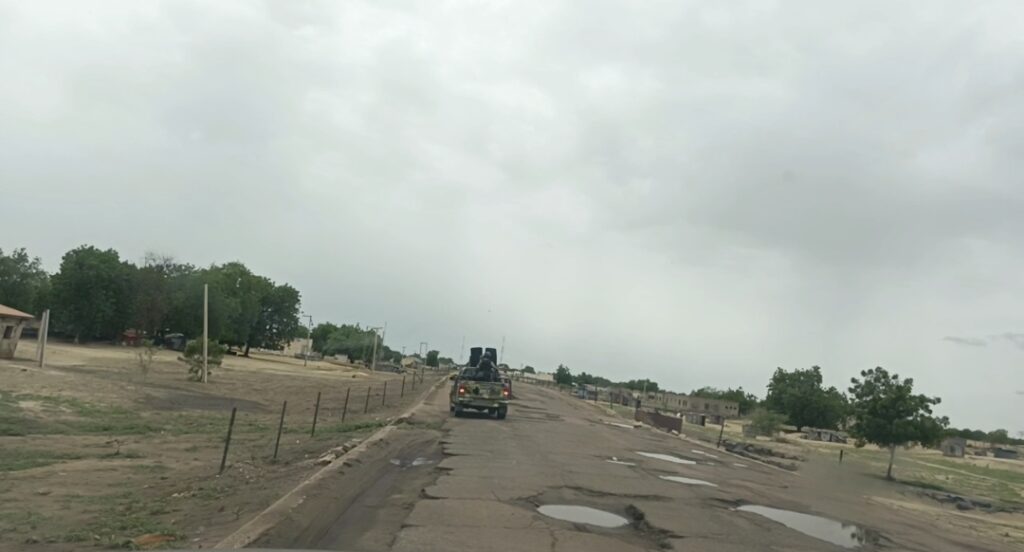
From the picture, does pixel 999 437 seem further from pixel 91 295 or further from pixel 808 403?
pixel 91 295

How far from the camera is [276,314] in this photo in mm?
123562

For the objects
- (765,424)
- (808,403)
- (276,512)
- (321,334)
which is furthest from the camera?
(321,334)

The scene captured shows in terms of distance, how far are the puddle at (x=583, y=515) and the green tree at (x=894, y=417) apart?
24.5 metres

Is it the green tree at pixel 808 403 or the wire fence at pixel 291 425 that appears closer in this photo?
the wire fence at pixel 291 425

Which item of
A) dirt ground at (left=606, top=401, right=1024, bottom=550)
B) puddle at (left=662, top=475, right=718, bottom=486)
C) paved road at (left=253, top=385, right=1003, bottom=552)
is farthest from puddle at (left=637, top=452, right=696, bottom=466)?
puddle at (left=662, top=475, right=718, bottom=486)

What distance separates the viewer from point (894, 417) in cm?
3325

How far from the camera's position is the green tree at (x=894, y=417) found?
32.8 meters

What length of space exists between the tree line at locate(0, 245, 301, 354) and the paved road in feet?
206

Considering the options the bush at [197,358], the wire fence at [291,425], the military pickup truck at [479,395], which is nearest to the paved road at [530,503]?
the wire fence at [291,425]

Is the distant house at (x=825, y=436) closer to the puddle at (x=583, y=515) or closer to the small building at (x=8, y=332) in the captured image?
the small building at (x=8, y=332)

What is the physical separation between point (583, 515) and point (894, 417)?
2593cm

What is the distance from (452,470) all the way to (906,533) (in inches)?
336

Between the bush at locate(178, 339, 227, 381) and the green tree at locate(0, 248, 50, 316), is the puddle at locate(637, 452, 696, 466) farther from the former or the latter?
the green tree at locate(0, 248, 50, 316)

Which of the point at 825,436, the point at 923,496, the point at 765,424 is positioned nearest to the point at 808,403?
the point at 825,436
